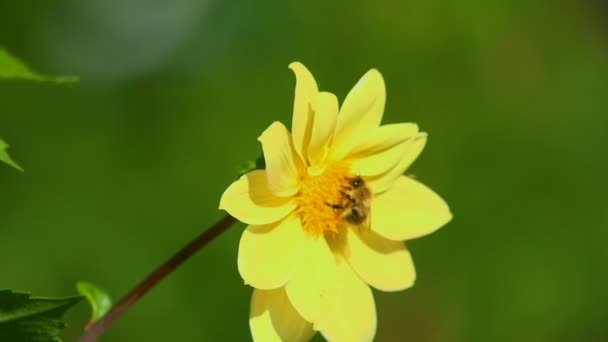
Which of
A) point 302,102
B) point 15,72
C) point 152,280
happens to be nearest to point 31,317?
point 152,280

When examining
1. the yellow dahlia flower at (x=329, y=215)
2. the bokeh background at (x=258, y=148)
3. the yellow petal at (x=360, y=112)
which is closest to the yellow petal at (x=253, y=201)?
the yellow dahlia flower at (x=329, y=215)

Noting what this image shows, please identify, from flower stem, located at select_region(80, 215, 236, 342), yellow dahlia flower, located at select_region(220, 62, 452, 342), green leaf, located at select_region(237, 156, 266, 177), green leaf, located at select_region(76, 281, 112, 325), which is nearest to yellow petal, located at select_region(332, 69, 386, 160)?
yellow dahlia flower, located at select_region(220, 62, 452, 342)

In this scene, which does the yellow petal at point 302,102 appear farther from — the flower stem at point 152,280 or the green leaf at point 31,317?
the green leaf at point 31,317

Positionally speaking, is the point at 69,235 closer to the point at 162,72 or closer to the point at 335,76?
the point at 162,72

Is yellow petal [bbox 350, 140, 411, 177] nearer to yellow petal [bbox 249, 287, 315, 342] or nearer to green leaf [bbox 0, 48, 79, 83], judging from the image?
yellow petal [bbox 249, 287, 315, 342]

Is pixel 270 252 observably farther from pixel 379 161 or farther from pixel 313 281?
pixel 379 161

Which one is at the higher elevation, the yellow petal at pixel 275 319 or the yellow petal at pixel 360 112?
the yellow petal at pixel 360 112
